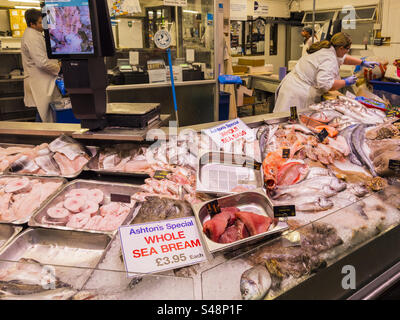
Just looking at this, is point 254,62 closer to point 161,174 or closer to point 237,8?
point 237,8

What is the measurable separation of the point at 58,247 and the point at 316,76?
3742mm

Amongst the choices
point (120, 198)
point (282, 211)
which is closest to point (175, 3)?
point (120, 198)

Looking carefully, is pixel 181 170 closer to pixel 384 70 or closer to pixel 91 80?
pixel 91 80

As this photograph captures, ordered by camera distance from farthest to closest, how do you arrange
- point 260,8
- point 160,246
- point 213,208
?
point 260,8
point 213,208
point 160,246

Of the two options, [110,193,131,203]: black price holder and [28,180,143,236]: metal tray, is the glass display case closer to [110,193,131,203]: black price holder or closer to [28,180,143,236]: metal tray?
[28,180,143,236]: metal tray

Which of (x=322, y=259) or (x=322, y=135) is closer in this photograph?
(x=322, y=259)

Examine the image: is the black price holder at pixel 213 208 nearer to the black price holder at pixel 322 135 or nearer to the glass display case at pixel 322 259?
the glass display case at pixel 322 259

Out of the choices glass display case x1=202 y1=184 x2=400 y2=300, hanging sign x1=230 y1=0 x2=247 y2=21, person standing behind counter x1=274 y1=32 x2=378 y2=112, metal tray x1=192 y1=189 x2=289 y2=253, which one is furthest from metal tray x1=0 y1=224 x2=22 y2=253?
hanging sign x1=230 y1=0 x2=247 y2=21

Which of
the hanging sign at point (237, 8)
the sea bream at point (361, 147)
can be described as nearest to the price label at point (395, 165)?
the sea bream at point (361, 147)

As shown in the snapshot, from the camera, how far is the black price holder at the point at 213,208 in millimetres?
1716

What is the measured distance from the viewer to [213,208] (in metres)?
1.73

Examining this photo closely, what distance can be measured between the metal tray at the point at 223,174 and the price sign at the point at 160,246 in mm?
433

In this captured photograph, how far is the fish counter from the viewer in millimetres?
1276

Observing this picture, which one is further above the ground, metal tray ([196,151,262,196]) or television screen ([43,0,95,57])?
television screen ([43,0,95,57])
